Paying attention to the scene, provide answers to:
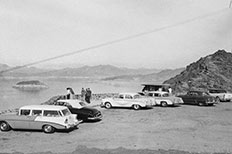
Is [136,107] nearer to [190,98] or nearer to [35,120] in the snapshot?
[190,98]

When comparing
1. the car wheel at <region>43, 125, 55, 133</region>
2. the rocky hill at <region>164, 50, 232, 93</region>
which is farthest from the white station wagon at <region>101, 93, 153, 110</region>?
the rocky hill at <region>164, 50, 232, 93</region>

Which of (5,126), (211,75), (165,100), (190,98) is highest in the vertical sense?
(211,75)

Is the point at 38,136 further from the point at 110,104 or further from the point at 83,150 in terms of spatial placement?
the point at 110,104

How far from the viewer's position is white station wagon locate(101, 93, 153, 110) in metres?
22.6

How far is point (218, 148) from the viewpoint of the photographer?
11141 mm

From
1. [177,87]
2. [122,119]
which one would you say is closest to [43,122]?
[122,119]

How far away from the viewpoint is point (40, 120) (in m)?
13.5

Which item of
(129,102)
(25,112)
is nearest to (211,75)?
(129,102)

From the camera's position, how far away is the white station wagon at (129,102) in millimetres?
22562

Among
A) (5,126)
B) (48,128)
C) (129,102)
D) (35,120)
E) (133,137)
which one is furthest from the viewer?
(129,102)

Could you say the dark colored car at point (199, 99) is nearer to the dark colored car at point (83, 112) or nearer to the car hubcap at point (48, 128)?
the dark colored car at point (83, 112)

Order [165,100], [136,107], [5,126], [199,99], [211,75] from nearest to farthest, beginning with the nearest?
[5,126] < [136,107] < [165,100] < [199,99] < [211,75]

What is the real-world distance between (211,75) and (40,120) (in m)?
39.7

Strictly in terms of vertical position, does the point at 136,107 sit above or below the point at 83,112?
above
